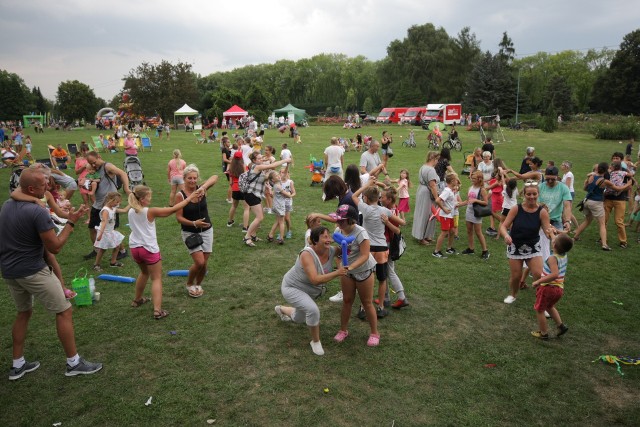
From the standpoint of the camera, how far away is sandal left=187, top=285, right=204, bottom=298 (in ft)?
21.1

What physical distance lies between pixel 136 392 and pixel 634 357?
576 cm

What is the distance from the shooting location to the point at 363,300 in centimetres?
493

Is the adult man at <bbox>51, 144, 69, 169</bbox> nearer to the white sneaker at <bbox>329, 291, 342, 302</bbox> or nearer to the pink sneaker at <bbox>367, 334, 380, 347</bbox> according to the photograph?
the white sneaker at <bbox>329, 291, 342, 302</bbox>

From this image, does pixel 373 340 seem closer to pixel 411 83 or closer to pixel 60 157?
pixel 60 157

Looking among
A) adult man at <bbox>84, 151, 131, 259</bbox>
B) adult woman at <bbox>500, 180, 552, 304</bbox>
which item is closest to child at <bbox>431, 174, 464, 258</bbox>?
adult woman at <bbox>500, 180, 552, 304</bbox>

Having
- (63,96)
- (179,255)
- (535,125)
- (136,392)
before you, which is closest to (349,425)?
(136,392)

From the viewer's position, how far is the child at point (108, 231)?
287 inches

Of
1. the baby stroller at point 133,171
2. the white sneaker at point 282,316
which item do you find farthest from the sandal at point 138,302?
the baby stroller at point 133,171

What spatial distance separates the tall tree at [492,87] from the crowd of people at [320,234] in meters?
50.8

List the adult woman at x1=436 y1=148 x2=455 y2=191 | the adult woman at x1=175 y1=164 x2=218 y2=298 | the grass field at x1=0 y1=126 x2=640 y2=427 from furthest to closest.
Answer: the adult woman at x1=436 y1=148 x2=455 y2=191, the adult woman at x1=175 y1=164 x2=218 y2=298, the grass field at x1=0 y1=126 x2=640 y2=427

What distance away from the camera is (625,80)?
53.6m

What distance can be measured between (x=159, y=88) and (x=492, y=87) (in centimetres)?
4435

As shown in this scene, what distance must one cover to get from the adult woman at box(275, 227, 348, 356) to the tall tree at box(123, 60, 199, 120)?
54.7 m

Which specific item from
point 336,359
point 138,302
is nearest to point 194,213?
point 138,302
